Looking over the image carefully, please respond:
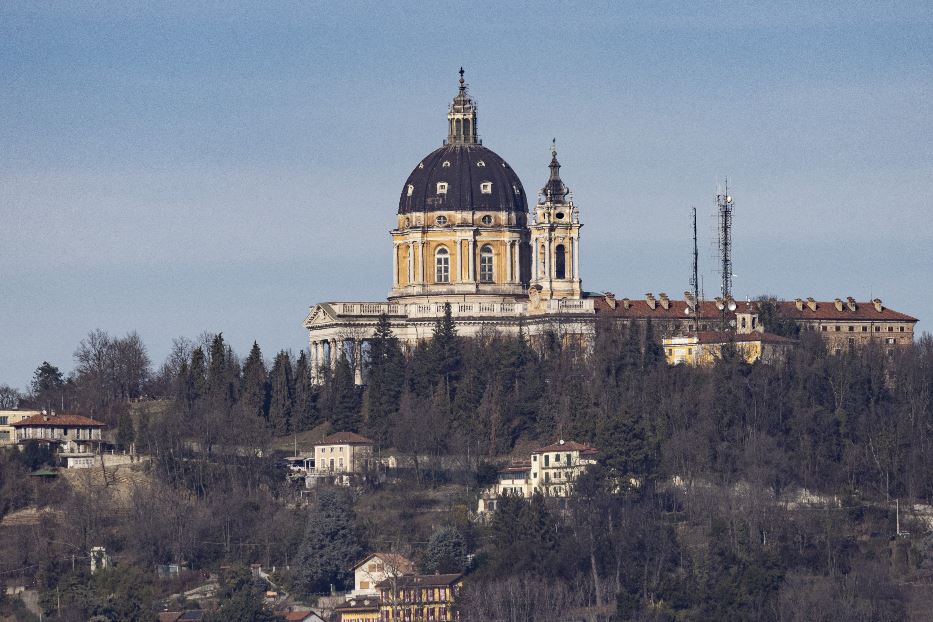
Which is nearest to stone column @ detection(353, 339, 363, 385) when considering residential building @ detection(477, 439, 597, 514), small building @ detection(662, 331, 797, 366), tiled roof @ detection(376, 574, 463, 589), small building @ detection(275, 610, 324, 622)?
small building @ detection(662, 331, 797, 366)

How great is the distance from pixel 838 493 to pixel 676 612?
13.8m

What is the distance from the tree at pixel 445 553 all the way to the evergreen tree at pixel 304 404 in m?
20.7

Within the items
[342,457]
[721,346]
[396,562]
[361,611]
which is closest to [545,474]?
[342,457]

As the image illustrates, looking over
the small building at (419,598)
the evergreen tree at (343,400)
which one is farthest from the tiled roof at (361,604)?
the evergreen tree at (343,400)

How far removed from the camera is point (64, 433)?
13650 centimetres

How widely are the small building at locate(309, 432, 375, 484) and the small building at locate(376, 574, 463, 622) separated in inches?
604

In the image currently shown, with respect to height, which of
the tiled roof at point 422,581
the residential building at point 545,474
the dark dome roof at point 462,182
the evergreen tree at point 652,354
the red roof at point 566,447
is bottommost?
the tiled roof at point 422,581

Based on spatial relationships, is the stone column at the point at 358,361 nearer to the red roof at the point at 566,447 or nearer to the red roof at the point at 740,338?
the red roof at the point at 740,338

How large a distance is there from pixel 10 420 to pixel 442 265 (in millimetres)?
21329

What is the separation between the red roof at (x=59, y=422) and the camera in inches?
5369

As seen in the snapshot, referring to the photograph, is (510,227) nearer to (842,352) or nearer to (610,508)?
(842,352)

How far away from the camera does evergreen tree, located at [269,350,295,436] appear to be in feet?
450

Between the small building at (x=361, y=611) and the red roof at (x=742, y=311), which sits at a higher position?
the red roof at (x=742, y=311)

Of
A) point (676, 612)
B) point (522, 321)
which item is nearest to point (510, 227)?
point (522, 321)
